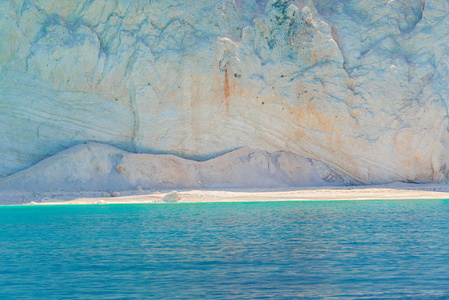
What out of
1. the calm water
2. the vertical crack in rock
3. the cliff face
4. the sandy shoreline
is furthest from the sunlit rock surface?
the calm water

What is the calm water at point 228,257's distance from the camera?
7344 millimetres

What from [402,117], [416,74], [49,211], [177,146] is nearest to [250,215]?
[49,211]

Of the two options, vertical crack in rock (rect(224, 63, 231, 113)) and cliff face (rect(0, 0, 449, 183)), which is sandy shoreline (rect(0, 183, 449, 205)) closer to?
cliff face (rect(0, 0, 449, 183))

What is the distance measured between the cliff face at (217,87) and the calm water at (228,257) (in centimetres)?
1120

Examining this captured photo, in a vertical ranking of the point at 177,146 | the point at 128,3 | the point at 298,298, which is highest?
the point at 128,3

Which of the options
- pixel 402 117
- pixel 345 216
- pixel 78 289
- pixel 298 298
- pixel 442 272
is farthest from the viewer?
pixel 402 117

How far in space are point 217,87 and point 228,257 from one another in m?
18.5

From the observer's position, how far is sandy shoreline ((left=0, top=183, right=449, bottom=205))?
75.1 feet

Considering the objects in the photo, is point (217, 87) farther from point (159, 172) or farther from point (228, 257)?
point (228, 257)

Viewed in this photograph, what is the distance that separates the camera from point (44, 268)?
8.81 meters

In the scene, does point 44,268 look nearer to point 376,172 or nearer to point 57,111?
point 57,111

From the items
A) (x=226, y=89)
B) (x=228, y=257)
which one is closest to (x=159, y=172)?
(x=226, y=89)

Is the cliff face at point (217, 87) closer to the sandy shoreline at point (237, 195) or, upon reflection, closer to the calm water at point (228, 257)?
the sandy shoreline at point (237, 195)

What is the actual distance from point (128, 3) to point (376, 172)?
51.0 ft
